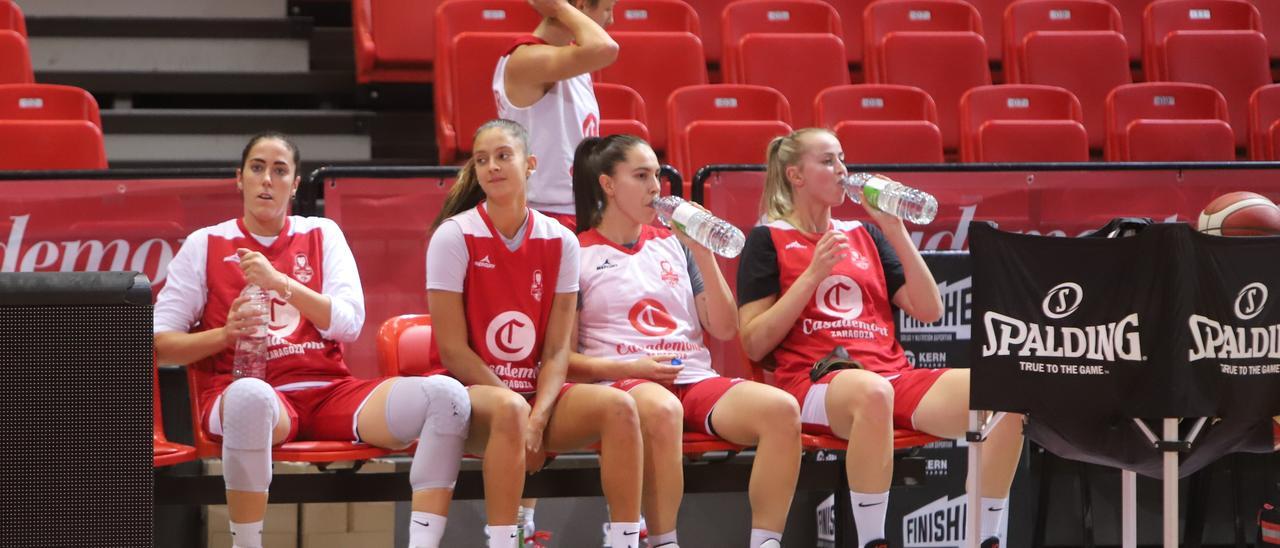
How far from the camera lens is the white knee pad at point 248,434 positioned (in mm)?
3180

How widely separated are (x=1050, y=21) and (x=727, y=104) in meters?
2.28

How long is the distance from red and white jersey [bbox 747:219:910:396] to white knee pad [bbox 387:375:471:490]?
101 cm

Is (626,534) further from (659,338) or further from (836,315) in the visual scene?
(836,315)

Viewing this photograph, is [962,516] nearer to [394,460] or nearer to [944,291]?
[944,291]

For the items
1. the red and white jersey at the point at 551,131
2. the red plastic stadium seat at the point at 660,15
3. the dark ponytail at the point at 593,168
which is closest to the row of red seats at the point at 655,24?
the red plastic stadium seat at the point at 660,15

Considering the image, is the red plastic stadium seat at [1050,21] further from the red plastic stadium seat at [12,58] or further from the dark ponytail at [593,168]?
the red plastic stadium seat at [12,58]

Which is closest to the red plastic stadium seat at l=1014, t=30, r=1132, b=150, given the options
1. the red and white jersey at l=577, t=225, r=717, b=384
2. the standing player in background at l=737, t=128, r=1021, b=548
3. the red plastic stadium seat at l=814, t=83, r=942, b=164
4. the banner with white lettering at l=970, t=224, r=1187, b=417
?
the red plastic stadium seat at l=814, t=83, r=942, b=164

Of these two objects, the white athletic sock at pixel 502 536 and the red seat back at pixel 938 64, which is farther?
the red seat back at pixel 938 64

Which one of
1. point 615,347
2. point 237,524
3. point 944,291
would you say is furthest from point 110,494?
point 944,291

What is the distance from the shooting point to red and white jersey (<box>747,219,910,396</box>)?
3756 mm

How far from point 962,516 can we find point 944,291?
69 cm

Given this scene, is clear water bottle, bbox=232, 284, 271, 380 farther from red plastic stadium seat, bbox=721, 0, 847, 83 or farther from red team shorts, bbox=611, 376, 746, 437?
red plastic stadium seat, bbox=721, 0, 847, 83

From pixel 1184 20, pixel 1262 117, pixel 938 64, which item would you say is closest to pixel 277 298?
pixel 938 64

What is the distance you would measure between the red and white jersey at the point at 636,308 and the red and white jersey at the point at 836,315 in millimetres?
252
